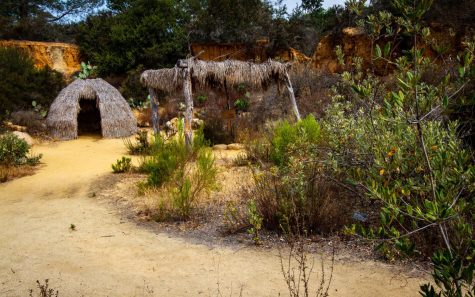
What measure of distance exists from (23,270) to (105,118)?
9545mm

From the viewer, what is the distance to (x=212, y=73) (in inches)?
401

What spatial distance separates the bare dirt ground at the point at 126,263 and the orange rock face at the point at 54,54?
51.7ft

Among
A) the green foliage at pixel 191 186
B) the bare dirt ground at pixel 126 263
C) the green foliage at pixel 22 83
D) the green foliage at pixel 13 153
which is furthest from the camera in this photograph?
the green foliage at pixel 22 83

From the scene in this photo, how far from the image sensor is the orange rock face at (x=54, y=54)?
65.5ft

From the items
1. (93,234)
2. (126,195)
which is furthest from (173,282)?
(126,195)

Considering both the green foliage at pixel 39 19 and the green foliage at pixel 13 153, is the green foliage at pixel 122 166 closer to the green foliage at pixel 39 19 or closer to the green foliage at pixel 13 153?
the green foliage at pixel 13 153

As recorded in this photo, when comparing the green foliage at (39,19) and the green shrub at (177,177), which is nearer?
the green shrub at (177,177)

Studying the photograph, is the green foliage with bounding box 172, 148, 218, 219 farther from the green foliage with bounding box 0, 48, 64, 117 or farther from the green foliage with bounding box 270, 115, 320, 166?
the green foliage with bounding box 0, 48, 64, 117

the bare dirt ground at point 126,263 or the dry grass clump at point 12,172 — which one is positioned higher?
the dry grass clump at point 12,172

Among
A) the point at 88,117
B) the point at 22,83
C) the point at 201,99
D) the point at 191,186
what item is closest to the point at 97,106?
the point at 88,117

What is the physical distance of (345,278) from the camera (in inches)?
140

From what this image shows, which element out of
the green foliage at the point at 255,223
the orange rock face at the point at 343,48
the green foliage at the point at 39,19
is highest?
the green foliage at the point at 39,19

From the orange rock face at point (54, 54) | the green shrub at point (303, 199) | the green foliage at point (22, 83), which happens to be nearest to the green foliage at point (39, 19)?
the orange rock face at point (54, 54)

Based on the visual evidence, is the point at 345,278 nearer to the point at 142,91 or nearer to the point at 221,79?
the point at 221,79
